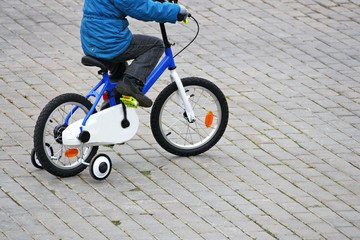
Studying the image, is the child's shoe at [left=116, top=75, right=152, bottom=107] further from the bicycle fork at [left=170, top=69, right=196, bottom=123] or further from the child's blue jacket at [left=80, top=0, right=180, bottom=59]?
the bicycle fork at [left=170, top=69, right=196, bottom=123]

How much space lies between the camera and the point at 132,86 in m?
6.73

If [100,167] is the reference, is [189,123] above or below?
below

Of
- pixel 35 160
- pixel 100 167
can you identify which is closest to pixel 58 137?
pixel 35 160

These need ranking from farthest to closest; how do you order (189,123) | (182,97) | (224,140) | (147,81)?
1. (189,123)
2. (224,140)
3. (182,97)
4. (147,81)

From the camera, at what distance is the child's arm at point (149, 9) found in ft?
21.2

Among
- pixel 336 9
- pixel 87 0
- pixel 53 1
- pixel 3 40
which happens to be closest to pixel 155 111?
pixel 87 0

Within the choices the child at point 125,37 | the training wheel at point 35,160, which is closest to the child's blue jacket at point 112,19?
the child at point 125,37

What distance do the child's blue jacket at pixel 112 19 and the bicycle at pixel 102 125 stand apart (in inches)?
5.6

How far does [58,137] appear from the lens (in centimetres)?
666

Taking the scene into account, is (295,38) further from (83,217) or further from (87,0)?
(83,217)

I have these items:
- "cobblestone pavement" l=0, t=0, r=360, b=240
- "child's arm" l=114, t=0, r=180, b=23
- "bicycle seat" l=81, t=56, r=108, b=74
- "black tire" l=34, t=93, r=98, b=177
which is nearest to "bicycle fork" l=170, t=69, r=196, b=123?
"cobblestone pavement" l=0, t=0, r=360, b=240

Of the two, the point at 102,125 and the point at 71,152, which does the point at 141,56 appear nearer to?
the point at 102,125

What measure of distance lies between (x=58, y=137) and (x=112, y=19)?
1145 millimetres

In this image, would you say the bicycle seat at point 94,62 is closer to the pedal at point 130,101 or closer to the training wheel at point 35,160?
the pedal at point 130,101
